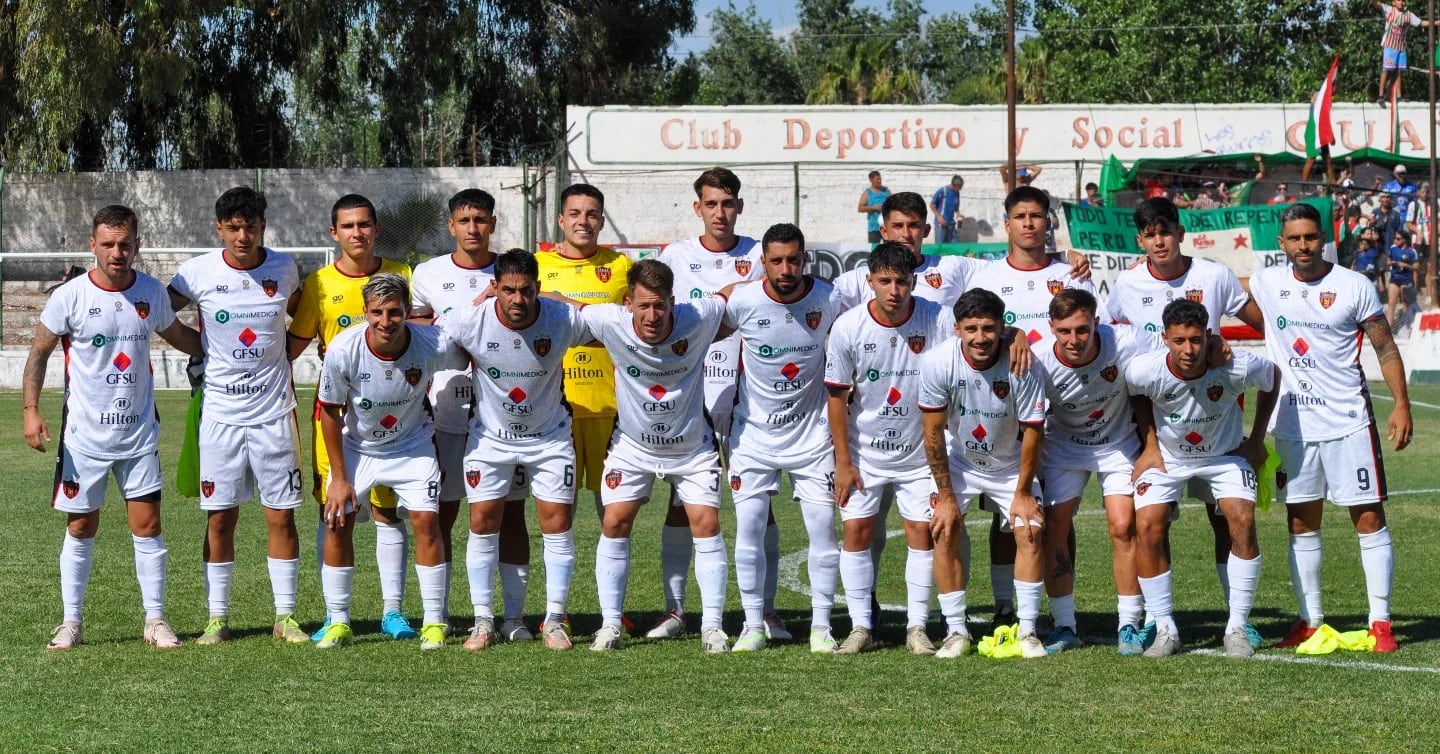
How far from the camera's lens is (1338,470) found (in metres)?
7.49

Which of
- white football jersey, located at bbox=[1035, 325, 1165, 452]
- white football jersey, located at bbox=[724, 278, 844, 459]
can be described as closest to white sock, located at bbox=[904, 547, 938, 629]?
white football jersey, located at bbox=[724, 278, 844, 459]

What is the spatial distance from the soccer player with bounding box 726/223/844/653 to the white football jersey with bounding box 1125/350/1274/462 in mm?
1382

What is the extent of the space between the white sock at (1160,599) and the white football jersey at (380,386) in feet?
10.6

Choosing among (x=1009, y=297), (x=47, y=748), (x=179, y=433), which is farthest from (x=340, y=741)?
(x=179, y=433)

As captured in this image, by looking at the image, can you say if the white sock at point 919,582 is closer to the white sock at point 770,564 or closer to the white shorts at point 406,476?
the white sock at point 770,564

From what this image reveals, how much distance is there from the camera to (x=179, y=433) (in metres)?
17.6

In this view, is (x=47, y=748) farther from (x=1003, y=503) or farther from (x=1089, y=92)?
(x=1089, y=92)

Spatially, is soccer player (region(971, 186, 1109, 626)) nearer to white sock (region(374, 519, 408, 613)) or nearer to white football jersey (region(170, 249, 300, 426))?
white sock (region(374, 519, 408, 613))

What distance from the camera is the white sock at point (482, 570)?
753 cm

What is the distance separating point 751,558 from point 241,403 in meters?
2.39

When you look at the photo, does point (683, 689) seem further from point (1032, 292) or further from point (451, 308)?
point (1032, 292)

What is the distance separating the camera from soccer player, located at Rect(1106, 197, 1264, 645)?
753 cm

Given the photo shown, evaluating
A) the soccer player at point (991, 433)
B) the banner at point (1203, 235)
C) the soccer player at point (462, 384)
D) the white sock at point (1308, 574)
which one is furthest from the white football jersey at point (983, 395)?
the banner at point (1203, 235)

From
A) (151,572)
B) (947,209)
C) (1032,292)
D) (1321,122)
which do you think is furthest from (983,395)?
(1321,122)
